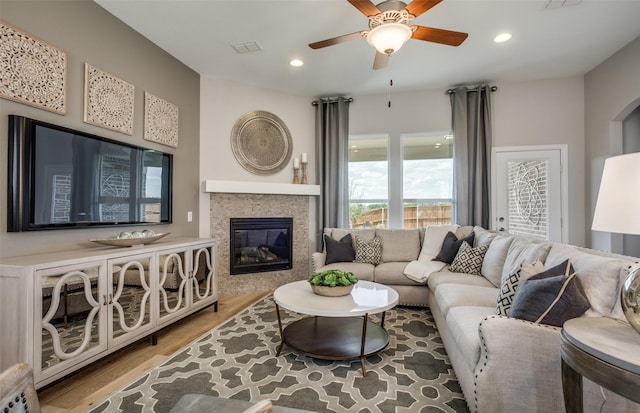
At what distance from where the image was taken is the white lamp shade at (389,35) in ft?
6.84

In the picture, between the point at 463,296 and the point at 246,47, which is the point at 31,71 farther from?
the point at 463,296

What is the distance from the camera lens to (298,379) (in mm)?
2029

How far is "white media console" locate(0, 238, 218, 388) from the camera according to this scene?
1715mm

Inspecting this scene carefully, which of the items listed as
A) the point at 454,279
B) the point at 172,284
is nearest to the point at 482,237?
the point at 454,279

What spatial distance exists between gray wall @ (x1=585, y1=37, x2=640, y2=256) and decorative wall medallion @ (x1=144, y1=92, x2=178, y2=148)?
5.01m

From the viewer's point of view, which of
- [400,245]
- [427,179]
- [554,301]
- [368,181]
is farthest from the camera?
[368,181]

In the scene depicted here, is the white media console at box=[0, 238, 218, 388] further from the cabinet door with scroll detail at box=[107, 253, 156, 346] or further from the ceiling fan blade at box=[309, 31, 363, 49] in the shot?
the ceiling fan blade at box=[309, 31, 363, 49]

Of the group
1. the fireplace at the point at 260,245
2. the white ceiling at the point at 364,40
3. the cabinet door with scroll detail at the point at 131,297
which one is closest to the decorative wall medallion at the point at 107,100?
the white ceiling at the point at 364,40

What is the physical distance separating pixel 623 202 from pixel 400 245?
274 centimetres

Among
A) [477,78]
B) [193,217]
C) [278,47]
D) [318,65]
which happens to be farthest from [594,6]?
[193,217]

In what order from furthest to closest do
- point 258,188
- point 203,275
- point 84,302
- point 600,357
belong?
point 258,188 → point 203,275 → point 84,302 → point 600,357

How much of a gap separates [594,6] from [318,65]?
2640mm

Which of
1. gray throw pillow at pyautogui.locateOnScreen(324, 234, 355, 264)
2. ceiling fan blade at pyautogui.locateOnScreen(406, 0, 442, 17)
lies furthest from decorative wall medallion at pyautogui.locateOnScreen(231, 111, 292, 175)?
ceiling fan blade at pyautogui.locateOnScreen(406, 0, 442, 17)

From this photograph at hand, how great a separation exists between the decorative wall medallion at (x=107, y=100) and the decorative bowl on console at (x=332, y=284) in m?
2.24
